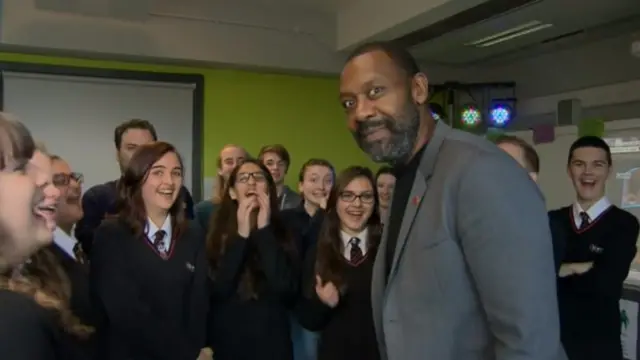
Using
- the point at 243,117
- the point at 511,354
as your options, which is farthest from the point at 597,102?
the point at 511,354

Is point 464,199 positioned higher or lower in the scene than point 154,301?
higher

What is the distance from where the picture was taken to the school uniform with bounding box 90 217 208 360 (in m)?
2.33

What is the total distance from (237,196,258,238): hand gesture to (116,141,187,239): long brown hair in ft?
0.78

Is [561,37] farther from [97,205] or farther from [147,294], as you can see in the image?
[147,294]

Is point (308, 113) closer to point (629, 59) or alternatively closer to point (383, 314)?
point (629, 59)

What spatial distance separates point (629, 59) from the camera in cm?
532

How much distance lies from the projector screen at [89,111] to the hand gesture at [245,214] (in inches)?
114

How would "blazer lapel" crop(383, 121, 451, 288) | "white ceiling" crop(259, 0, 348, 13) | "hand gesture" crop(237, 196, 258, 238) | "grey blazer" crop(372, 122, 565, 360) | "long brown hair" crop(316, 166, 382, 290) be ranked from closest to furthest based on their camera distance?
"grey blazer" crop(372, 122, 565, 360), "blazer lapel" crop(383, 121, 451, 288), "long brown hair" crop(316, 166, 382, 290), "hand gesture" crop(237, 196, 258, 238), "white ceiling" crop(259, 0, 348, 13)

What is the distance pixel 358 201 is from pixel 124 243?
971 millimetres

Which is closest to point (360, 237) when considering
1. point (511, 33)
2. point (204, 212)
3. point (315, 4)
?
point (204, 212)

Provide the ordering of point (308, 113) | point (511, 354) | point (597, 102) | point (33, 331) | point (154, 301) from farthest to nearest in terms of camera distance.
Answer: point (308, 113)
point (597, 102)
point (154, 301)
point (511, 354)
point (33, 331)

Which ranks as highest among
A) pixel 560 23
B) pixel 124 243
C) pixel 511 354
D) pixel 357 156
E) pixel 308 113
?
pixel 560 23

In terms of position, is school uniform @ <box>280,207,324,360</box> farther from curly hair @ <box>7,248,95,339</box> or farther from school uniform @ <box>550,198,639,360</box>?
curly hair @ <box>7,248,95,339</box>

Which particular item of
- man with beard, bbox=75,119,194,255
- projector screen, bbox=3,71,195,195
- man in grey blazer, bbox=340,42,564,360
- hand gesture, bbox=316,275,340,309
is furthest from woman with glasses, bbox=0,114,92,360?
projector screen, bbox=3,71,195,195
